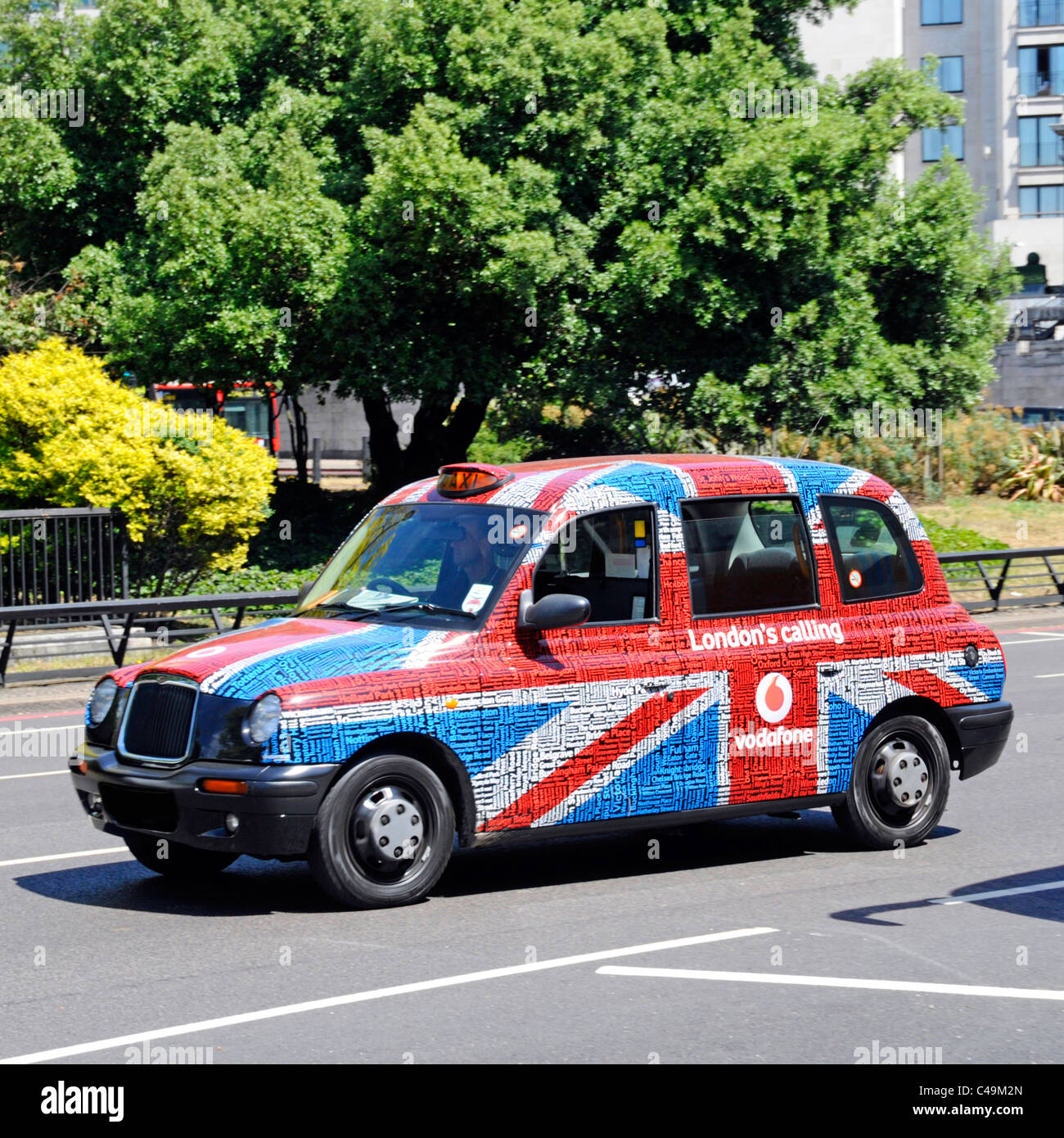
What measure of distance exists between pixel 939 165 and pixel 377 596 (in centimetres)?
2276

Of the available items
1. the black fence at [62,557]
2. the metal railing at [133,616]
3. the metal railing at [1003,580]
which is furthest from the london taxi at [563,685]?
the metal railing at [1003,580]

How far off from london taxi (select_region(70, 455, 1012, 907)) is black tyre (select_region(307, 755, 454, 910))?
0.04 ft

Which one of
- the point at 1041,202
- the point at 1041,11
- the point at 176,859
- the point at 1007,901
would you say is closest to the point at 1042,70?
the point at 1041,11

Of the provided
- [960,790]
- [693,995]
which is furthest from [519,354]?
[693,995]

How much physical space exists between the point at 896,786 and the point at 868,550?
4.26 ft

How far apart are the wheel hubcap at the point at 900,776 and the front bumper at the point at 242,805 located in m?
3.24

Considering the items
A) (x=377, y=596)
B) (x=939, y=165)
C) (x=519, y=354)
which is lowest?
(x=377, y=596)

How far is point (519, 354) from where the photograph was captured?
25.0 meters

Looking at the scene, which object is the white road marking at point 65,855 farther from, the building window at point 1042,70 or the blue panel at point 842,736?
the building window at point 1042,70

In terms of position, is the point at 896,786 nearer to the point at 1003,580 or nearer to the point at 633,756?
the point at 633,756

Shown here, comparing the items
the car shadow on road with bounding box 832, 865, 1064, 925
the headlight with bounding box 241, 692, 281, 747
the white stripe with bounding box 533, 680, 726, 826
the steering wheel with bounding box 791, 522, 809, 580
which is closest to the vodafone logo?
the white stripe with bounding box 533, 680, 726, 826

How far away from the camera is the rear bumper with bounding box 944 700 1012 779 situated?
909 centimetres

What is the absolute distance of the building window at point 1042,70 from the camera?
6606 centimetres
